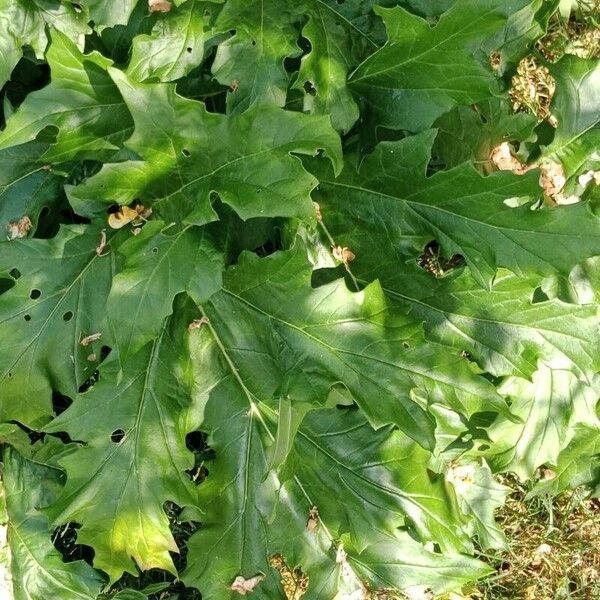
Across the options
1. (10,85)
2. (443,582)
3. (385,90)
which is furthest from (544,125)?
(10,85)

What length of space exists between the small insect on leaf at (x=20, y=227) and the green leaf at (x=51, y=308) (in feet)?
0.41

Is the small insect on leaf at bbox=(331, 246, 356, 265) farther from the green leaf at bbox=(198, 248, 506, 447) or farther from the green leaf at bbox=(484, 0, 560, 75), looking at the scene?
the green leaf at bbox=(484, 0, 560, 75)

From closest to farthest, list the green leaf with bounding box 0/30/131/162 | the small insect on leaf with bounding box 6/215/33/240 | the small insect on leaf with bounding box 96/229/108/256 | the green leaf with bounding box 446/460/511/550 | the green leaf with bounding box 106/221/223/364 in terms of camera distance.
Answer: the green leaf with bounding box 106/221/223/364 → the green leaf with bounding box 0/30/131/162 → the small insect on leaf with bounding box 96/229/108/256 → the small insect on leaf with bounding box 6/215/33/240 → the green leaf with bounding box 446/460/511/550

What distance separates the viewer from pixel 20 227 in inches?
64.9

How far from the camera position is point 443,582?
164 cm

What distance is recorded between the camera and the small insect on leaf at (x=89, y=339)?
1.53m

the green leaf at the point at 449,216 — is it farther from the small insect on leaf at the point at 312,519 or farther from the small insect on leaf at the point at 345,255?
the small insect on leaf at the point at 312,519

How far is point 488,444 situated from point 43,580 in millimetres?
1017

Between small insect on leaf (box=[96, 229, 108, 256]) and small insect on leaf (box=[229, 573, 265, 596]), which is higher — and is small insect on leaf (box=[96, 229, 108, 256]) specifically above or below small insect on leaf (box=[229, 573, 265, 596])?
above

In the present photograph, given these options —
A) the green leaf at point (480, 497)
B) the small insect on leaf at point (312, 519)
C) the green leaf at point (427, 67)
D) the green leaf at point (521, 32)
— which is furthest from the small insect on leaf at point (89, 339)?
the green leaf at point (521, 32)

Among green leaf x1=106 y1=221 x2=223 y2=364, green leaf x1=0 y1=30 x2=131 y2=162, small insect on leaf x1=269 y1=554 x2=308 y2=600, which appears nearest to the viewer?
green leaf x1=106 y1=221 x2=223 y2=364

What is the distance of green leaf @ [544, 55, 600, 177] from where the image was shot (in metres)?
1.58

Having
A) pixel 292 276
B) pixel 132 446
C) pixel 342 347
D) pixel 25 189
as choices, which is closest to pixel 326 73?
pixel 292 276

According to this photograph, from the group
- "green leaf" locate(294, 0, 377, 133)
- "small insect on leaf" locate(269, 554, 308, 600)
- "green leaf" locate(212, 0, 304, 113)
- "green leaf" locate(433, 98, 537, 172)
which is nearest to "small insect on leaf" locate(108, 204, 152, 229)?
"green leaf" locate(212, 0, 304, 113)
